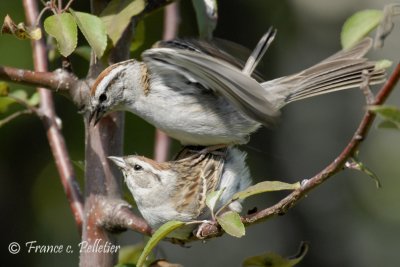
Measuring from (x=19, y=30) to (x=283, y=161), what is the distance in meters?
4.36

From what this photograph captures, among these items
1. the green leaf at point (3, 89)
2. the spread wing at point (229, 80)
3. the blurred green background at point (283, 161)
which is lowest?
the blurred green background at point (283, 161)

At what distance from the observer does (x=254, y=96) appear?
2818mm

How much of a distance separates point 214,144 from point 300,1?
4.02 metres

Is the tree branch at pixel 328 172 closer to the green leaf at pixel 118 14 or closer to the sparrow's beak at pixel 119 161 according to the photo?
the sparrow's beak at pixel 119 161

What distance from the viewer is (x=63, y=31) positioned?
2545 mm

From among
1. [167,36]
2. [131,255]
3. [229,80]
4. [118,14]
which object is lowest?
[131,255]

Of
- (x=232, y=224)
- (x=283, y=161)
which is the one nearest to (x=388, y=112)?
(x=232, y=224)

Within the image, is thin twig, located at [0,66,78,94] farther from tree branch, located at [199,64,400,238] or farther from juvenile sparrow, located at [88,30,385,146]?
tree branch, located at [199,64,400,238]

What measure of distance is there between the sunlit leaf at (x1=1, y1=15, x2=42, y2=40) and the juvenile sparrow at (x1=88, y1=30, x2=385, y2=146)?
40 centimetres

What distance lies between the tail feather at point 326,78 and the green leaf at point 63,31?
38.7 inches

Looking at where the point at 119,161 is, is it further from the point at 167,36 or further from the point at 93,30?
the point at 167,36

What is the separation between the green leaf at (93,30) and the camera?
2.57 metres

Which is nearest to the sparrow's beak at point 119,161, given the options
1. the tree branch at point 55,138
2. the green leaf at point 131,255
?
the tree branch at point 55,138

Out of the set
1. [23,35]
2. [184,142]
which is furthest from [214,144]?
[23,35]
